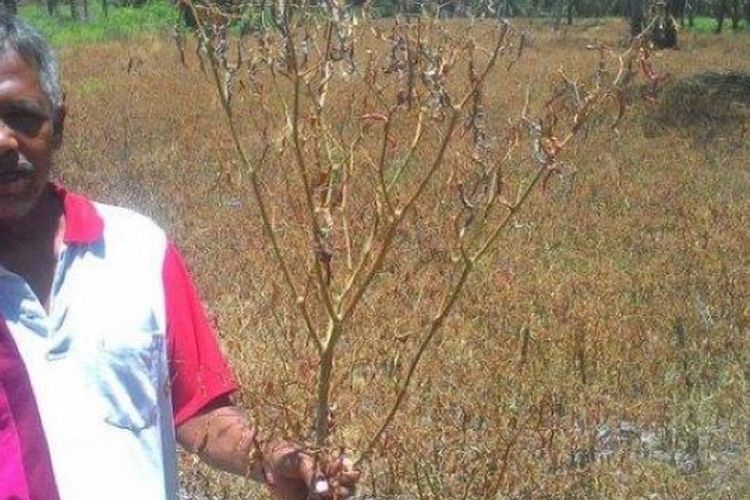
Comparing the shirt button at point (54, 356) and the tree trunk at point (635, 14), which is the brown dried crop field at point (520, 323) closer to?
the shirt button at point (54, 356)

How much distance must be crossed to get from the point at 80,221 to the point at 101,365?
20 centimetres

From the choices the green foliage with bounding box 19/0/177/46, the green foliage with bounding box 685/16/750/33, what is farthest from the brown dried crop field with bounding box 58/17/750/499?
the green foliage with bounding box 685/16/750/33

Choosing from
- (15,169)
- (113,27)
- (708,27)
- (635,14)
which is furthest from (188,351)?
(708,27)

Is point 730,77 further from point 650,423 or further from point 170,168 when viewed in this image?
point 650,423

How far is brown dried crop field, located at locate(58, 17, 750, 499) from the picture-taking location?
11.0ft

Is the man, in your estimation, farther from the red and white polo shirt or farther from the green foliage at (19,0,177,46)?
the green foliage at (19,0,177,46)

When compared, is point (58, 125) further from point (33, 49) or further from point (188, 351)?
point (188, 351)

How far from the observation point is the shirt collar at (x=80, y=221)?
163cm

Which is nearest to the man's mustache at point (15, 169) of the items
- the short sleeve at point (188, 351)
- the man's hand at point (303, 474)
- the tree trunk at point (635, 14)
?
the short sleeve at point (188, 351)

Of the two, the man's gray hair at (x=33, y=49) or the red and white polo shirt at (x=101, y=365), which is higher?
the man's gray hair at (x=33, y=49)

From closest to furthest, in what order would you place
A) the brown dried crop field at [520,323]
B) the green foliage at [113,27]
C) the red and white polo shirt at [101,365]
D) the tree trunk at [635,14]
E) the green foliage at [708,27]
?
1. the red and white polo shirt at [101,365]
2. the brown dried crop field at [520,323]
3. the tree trunk at [635,14]
4. the green foliage at [113,27]
5. the green foliage at [708,27]

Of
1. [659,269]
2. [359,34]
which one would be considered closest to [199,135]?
[659,269]

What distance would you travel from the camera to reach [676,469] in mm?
3713

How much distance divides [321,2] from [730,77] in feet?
42.2
